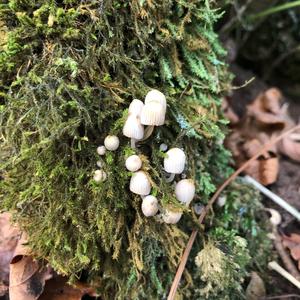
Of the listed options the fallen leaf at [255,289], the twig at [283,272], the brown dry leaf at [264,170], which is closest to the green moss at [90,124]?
the fallen leaf at [255,289]

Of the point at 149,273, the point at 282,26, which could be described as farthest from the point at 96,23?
the point at 282,26

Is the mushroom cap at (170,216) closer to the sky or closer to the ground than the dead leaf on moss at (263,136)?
closer to the sky

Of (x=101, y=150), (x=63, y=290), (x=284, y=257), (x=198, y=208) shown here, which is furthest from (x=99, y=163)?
(x=284, y=257)

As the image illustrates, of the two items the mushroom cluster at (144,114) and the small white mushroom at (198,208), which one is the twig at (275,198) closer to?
the small white mushroom at (198,208)

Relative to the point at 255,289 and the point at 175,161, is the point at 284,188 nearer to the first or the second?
the point at 255,289

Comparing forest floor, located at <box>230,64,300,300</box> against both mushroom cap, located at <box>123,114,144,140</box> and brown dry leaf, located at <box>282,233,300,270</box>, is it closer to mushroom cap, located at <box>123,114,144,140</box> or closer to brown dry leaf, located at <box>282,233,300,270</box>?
brown dry leaf, located at <box>282,233,300,270</box>

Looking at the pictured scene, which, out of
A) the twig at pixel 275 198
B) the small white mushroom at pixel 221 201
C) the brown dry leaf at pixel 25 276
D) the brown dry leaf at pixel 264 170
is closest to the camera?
the brown dry leaf at pixel 25 276
